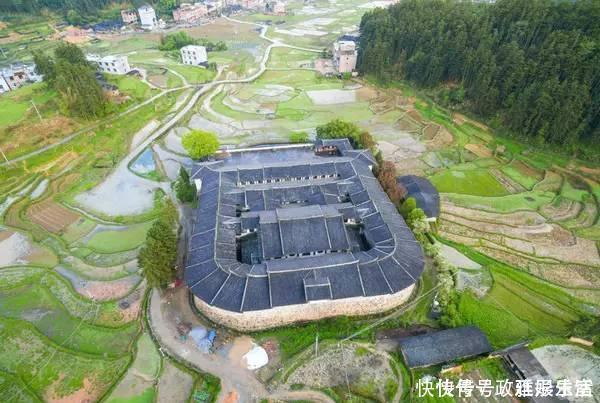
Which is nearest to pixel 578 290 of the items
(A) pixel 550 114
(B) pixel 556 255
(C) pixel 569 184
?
(B) pixel 556 255

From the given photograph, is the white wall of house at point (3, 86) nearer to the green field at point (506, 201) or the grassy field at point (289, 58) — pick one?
the grassy field at point (289, 58)

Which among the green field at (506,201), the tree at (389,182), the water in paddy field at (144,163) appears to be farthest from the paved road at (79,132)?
the green field at (506,201)

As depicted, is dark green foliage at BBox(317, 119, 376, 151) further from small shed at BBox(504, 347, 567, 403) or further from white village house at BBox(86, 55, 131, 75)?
white village house at BBox(86, 55, 131, 75)

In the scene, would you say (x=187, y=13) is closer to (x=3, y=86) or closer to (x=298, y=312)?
(x=3, y=86)

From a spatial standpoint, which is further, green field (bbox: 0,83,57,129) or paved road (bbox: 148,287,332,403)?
green field (bbox: 0,83,57,129)

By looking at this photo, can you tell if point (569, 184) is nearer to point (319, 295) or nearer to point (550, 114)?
point (550, 114)

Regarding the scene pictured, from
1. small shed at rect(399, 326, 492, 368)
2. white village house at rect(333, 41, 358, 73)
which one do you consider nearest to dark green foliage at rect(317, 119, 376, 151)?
small shed at rect(399, 326, 492, 368)

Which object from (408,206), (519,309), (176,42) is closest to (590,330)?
(519,309)
